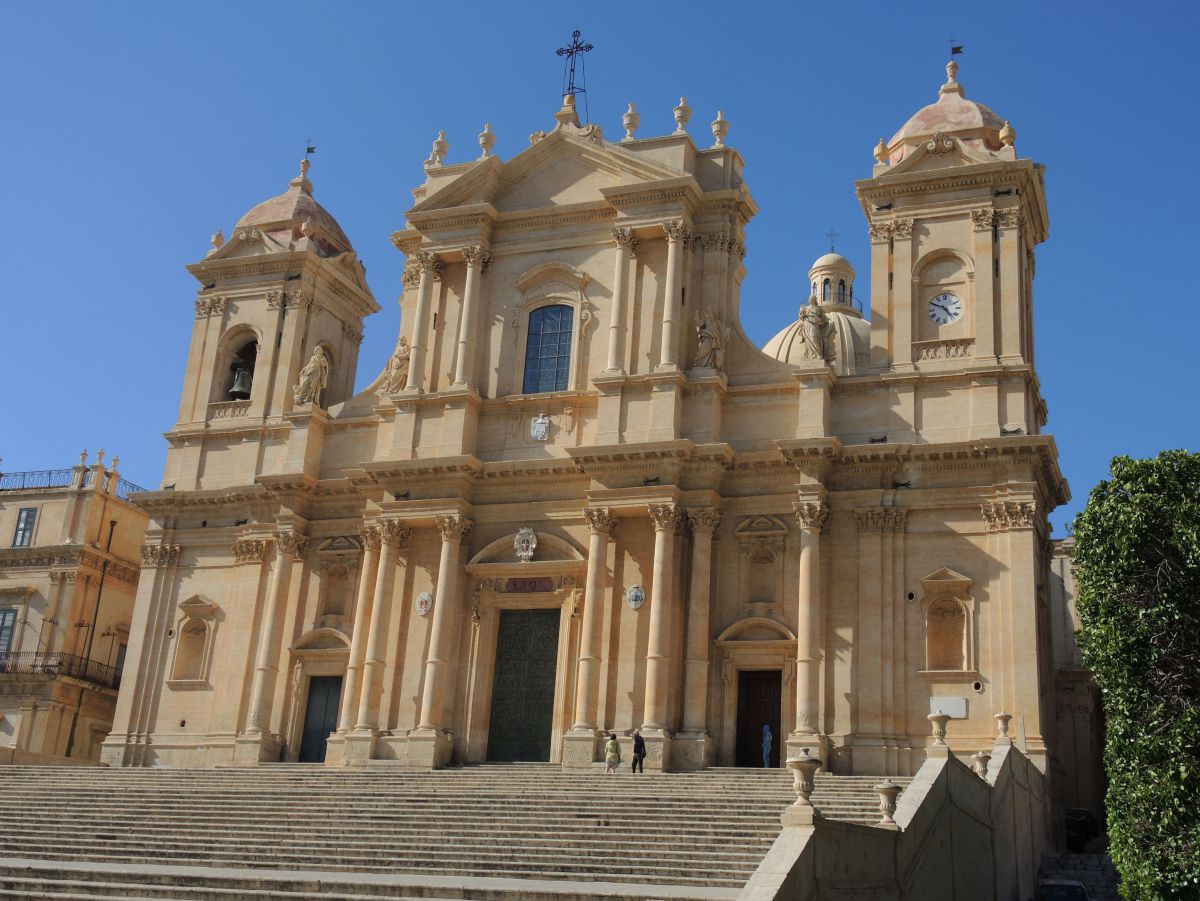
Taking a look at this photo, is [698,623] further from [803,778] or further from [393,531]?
[803,778]

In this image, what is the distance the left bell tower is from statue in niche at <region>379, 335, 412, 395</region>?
81.9 inches

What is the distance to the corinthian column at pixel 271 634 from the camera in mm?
33562

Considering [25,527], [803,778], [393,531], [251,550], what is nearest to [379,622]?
[393,531]

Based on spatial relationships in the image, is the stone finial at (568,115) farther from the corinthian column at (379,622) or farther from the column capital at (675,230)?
the corinthian column at (379,622)

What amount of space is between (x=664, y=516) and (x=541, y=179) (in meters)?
9.92

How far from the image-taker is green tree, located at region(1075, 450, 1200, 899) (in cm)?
1892

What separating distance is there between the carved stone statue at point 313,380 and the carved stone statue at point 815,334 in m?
12.4

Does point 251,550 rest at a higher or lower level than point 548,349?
lower

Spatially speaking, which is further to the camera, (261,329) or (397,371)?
(261,329)

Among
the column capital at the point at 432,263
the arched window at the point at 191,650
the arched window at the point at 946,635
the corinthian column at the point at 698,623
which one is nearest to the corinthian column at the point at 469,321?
the column capital at the point at 432,263

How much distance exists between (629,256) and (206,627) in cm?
1414

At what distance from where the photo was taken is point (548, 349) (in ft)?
112

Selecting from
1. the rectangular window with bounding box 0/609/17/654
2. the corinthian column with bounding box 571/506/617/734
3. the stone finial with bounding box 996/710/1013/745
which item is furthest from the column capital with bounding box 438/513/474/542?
the rectangular window with bounding box 0/609/17/654

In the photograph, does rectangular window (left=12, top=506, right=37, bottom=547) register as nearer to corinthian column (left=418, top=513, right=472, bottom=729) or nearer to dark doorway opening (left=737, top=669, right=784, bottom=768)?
corinthian column (left=418, top=513, right=472, bottom=729)
